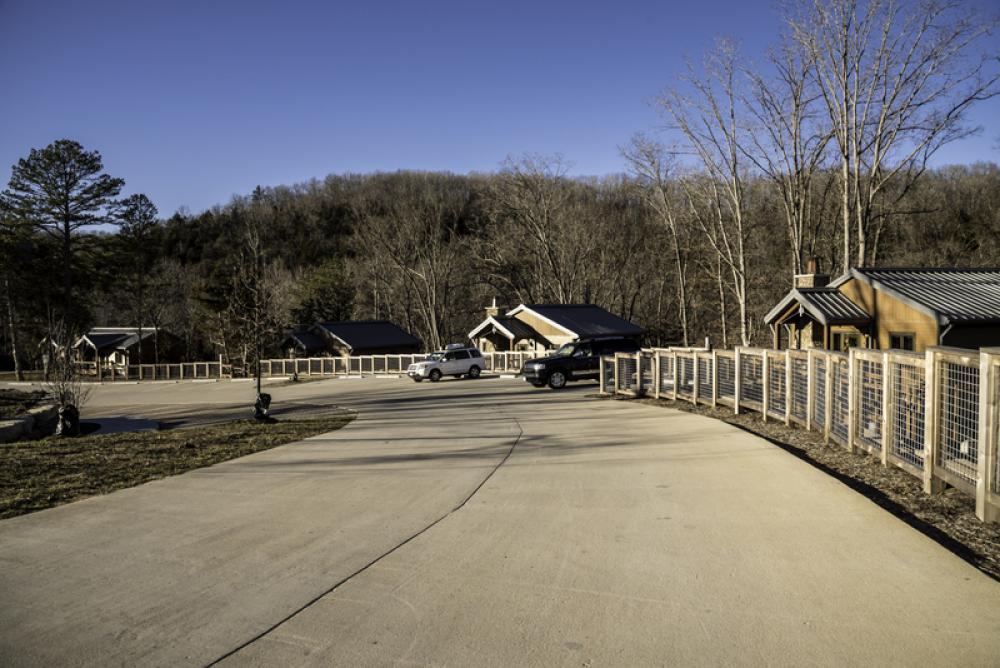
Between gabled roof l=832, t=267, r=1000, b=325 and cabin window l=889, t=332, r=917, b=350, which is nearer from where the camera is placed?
gabled roof l=832, t=267, r=1000, b=325

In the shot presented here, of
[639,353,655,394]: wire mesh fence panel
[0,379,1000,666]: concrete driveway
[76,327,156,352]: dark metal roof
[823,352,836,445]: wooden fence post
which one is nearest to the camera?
[0,379,1000,666]: concrete driveway

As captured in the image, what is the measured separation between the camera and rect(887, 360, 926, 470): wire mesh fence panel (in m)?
8.70

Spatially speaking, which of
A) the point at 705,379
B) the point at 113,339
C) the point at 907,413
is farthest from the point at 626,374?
the point at 113,339

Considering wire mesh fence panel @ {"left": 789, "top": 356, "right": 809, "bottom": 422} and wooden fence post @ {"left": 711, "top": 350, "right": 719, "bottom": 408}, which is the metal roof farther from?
wire mesh fence panel @ {"left": 789, "top": 356, "right": 809, "bottom": 422}

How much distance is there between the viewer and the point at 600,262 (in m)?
67.2

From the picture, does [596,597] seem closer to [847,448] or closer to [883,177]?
[847,448]

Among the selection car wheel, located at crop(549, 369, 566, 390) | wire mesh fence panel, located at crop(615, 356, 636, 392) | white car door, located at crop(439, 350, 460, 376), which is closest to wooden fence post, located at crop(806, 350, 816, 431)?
wire mesh fence panel, located at crop(615, 356, 636, 392)

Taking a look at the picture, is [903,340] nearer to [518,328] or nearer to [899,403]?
[899,403]

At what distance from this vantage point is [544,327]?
4841cm

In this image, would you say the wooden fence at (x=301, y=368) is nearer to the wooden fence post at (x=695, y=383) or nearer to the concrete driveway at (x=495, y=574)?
the wooden fence post at (x=695, y=383)

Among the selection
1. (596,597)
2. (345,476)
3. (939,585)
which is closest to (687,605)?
(596,597)

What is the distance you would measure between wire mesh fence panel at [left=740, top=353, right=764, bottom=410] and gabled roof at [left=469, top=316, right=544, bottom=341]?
1206 inches

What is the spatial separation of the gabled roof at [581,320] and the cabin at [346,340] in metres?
13.6

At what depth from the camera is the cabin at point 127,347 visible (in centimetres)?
6838
